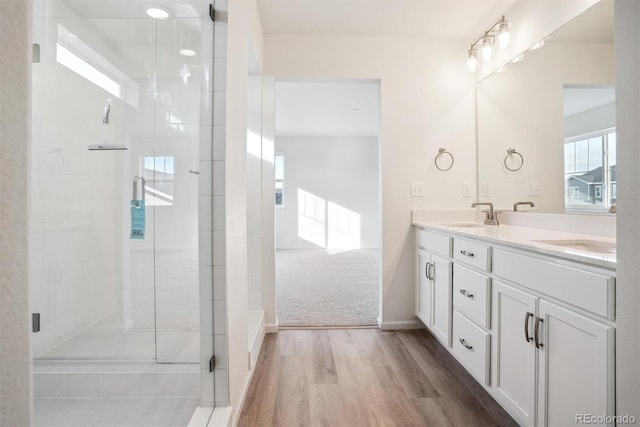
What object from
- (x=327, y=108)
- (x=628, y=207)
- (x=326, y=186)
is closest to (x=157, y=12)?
(x=628, y=207)

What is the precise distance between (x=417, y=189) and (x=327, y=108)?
9.52ft

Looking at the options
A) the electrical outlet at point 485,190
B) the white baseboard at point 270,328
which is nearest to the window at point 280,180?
the white baseboard at point 270,328

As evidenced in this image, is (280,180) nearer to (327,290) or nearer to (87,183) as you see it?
(327,290)

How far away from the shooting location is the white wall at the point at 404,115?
2.65m

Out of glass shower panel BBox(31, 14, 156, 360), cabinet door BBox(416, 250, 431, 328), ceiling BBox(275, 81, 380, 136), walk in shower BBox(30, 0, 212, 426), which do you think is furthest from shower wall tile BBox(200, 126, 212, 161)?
ceiling BBox(275, 81, 380, 136)

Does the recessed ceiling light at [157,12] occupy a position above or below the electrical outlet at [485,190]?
above

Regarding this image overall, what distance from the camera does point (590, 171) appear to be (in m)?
1.73

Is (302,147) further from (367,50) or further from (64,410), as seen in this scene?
(64,410)

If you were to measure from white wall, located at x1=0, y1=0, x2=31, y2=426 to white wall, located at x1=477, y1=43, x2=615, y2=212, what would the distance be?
216 centimetres

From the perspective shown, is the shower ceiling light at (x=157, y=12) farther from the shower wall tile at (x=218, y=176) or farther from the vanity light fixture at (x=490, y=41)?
the vanity light fixture at (x=490, y=41)

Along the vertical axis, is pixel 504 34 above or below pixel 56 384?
above

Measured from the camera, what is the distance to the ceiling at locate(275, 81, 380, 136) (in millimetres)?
4180

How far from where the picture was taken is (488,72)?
2.57 m

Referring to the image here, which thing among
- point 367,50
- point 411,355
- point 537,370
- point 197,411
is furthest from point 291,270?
point 537,370
